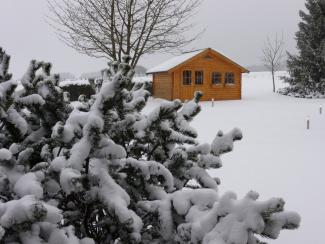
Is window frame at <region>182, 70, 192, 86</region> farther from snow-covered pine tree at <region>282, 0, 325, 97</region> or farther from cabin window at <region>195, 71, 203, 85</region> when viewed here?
snow-covered pine tree at <region>282, 0, 325, 97</region>

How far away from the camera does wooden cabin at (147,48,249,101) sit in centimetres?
2933

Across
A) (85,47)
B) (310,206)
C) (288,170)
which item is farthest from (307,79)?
(310,206)

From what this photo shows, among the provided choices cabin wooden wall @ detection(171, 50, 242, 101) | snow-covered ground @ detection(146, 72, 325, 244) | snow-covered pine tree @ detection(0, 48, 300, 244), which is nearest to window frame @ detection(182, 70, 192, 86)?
cabin wooden wall @ detection(171, 50, 242, 101)

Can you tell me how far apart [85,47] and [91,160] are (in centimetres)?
1622

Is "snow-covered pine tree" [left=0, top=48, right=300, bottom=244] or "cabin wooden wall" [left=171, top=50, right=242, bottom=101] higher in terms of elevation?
"cabin wooden wall" [left=171, top=50, right=242, bottom=101]

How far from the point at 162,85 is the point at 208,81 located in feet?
12.5

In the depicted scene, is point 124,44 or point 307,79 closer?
point 124,44

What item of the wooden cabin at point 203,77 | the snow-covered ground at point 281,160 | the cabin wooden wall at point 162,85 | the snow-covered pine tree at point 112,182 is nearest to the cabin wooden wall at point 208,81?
the wooden cabin at point 203,77

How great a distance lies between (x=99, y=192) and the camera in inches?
69.8

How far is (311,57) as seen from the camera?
106 ft

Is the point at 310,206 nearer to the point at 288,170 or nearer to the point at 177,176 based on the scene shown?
the point at 288,170

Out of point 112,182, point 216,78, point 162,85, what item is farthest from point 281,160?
point 162,85

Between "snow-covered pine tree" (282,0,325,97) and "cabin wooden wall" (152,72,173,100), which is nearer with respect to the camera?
"cabin wooden wall" (152,72,173,100)

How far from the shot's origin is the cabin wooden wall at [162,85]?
29.9 metres
